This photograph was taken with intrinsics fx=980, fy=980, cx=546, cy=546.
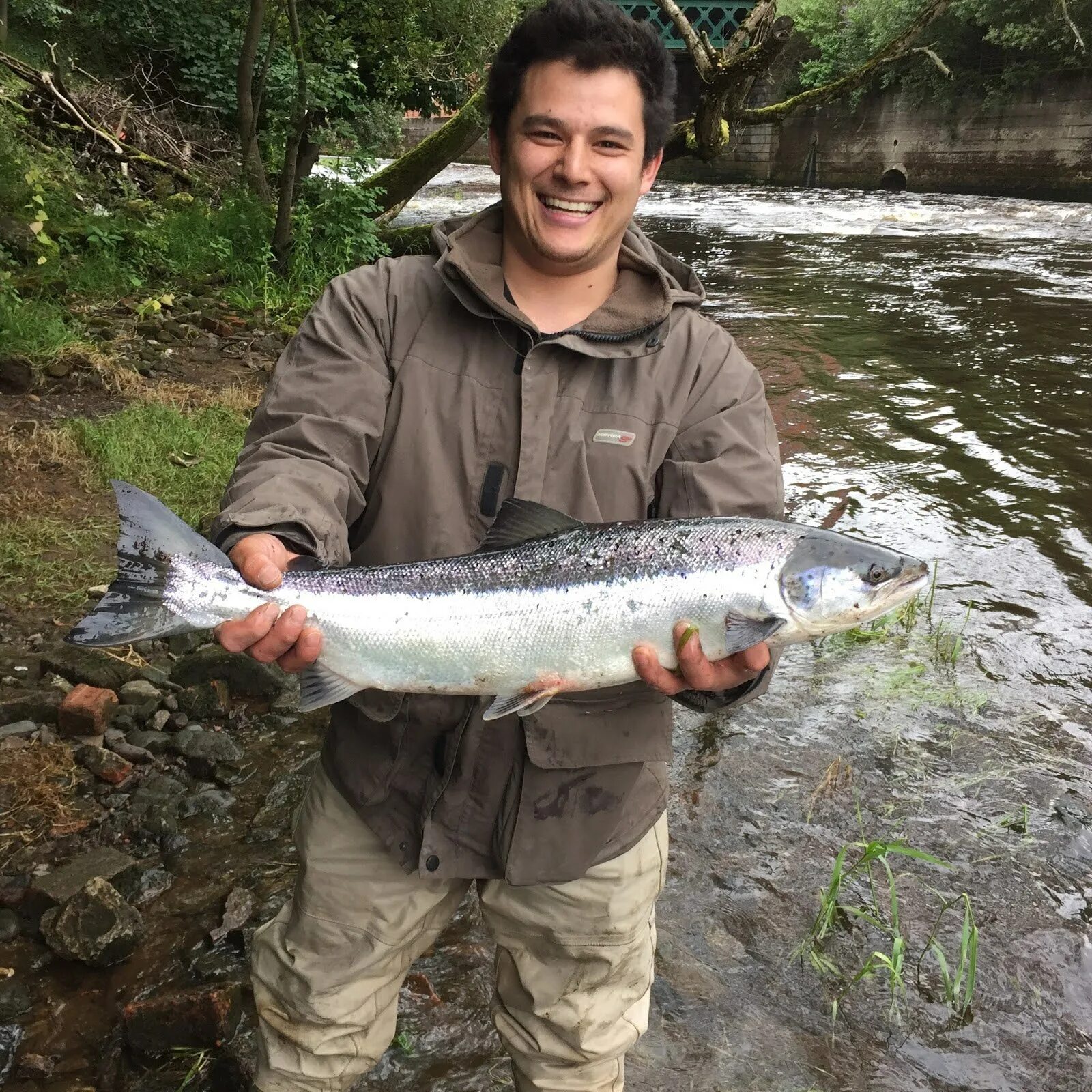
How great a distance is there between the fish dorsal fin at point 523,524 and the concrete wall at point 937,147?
3487 centimetres

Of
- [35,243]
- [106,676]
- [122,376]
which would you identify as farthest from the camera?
[35,243]

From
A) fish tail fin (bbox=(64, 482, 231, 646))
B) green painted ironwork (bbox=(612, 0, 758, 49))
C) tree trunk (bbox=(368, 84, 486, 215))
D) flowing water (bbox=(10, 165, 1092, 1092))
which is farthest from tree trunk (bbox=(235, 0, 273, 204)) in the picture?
green painted ironwork (bbox=(612, 0, 758, 49))

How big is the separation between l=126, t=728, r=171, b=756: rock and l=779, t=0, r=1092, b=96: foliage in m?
33.5

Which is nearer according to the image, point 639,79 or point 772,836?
point 639,79

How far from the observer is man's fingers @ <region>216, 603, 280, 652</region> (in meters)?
2.39

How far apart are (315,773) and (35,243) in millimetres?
8482

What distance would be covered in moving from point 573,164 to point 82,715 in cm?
312

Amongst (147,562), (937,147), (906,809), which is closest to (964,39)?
(937,147)

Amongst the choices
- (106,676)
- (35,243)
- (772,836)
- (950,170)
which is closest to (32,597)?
(106,676)

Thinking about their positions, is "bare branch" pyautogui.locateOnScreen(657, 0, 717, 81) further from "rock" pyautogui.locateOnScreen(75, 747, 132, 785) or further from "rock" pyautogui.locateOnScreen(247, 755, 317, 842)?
"rock" pyautogui.locateOnScreen(75, 747, 132, 785)

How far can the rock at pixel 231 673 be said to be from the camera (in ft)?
15.8

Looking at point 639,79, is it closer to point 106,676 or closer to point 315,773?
point 315,773

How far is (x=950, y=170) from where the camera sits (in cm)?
3691

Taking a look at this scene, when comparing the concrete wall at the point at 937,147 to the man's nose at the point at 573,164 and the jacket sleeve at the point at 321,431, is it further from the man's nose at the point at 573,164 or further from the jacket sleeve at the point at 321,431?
the jacket sleeve at the point at 321,431
